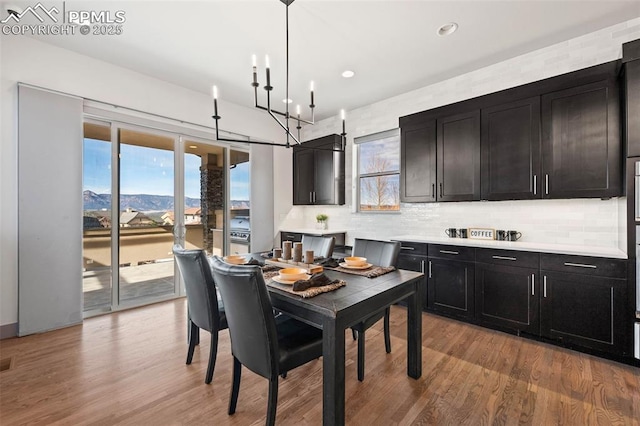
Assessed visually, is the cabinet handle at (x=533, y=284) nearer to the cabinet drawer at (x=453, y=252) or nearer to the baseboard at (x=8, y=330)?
the cabinet drawer at (x=453, y=252)

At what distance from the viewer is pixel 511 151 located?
312cm

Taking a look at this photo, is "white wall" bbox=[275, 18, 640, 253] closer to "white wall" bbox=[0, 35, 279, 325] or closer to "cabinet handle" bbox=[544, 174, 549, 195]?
"cabinet handle" bbox=[544, 174, 549, 195]

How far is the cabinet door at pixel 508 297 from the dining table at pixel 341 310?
4.34 feet

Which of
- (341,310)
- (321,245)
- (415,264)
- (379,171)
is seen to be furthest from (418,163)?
(341,310)

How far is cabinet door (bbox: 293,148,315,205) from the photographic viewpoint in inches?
208

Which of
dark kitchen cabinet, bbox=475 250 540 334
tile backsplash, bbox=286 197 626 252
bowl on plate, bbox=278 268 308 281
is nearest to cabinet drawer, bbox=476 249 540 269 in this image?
dark kitchen cabinet, bbox=475 250 540 334

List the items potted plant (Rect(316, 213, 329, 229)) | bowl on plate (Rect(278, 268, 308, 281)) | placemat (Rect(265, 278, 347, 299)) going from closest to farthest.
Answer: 1. placemat (Rect(265, 278, 347, 299))
2. bowl on plate (Rect(278, 268, 308, 281))
3. potted plant (Rect(316, 213, 329, 229))

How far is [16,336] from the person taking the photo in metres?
2.85

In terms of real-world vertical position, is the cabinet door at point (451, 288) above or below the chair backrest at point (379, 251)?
below

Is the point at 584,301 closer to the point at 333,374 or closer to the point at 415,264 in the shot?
the point at 415,264

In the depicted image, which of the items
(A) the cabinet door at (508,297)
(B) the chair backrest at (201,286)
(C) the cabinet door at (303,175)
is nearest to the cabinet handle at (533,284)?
(A) the cabinet door at (508,297)

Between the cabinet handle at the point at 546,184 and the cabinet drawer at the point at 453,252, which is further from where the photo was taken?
the cabinet drawer at the point at 453,252

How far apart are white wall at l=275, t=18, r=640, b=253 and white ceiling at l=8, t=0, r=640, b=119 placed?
146 mm

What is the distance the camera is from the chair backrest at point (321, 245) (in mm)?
3047
